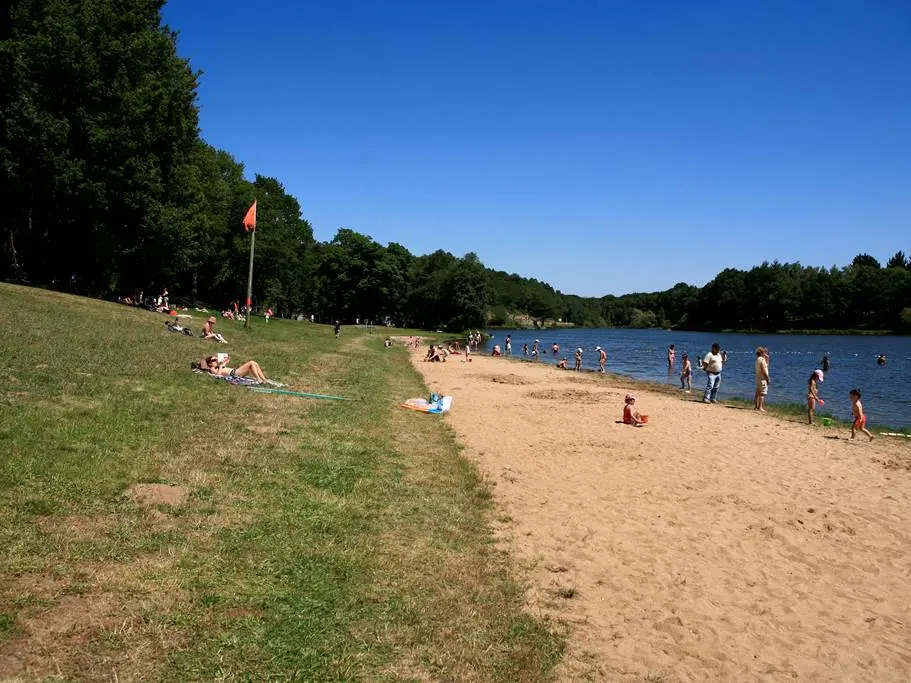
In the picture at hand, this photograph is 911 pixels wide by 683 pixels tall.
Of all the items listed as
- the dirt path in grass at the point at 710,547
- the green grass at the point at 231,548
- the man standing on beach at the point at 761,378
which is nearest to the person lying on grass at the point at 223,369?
the green grass at the point at 231,548

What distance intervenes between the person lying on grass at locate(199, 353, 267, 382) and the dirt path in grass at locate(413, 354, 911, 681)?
18.2 ft

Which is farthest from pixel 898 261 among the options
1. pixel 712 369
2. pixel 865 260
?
pixel 712 369

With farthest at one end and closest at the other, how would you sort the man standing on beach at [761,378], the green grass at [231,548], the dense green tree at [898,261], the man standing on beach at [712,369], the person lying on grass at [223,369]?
1. the dense green tree at [898,261]
2. the man standing on beach at [712,369]
3. the man standing on beach at [761,378]
4. the person lying on grass at [223,369]
5. the green grass at [231,548]

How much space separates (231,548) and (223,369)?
10637mm

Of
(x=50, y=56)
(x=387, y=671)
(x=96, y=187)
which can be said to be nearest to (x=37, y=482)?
(x=387, y=671)

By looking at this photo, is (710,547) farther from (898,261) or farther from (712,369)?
(898,261)

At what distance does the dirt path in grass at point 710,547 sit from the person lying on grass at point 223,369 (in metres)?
5.56

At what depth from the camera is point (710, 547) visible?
7.62m

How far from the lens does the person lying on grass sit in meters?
15.4

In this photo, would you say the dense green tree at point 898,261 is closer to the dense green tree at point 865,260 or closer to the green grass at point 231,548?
the dense green tree at point 865,260

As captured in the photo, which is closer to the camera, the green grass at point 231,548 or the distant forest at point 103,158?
the green grass at point 231,548

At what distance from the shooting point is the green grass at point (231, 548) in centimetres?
425

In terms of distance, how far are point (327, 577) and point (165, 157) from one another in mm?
36064

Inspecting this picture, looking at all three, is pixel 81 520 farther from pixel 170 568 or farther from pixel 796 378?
pixel 796 378
